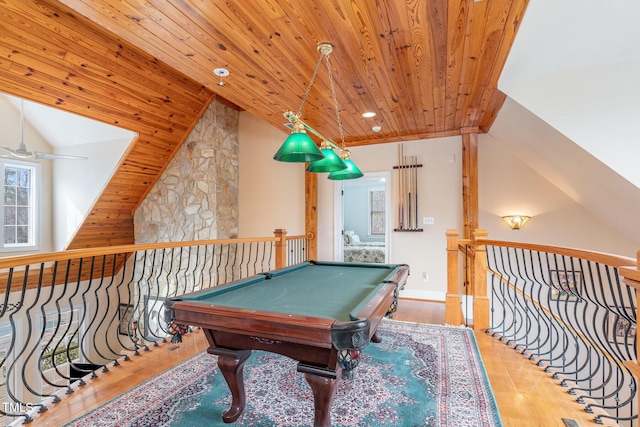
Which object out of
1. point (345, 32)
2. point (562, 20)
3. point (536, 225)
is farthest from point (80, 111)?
point (536, 225)

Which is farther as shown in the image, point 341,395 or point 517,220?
point 517,220

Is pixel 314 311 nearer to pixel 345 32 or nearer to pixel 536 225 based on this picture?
Answer: pixel 345 32

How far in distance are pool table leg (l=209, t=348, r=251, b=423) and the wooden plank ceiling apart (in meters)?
2.19

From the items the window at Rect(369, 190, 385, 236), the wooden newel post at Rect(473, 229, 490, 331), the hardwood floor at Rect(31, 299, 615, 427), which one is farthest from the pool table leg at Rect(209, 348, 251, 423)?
the window at Rect(369, 190, 385, 236)

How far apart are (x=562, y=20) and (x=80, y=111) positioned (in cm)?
506

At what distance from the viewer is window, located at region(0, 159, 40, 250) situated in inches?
197

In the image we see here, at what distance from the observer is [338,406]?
6.53 feet

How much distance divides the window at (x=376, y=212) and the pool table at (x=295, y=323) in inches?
288

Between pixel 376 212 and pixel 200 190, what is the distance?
5.63 m

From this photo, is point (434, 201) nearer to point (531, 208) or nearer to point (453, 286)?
point (531, 208)

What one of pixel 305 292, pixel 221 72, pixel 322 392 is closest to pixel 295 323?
pixel 322 392

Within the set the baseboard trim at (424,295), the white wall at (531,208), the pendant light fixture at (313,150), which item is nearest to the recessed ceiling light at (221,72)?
the pendant light fixture at (313,150)

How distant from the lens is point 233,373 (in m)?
1.77

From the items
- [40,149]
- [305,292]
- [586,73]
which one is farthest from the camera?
[40,149]
